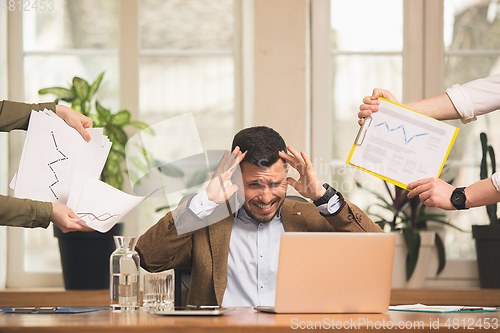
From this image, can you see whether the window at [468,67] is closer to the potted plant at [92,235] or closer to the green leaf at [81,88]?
the potted plant at [92,235]

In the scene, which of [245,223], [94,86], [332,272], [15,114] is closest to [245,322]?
[332,272]

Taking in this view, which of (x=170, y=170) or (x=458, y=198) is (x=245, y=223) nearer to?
(x=170, y=170)

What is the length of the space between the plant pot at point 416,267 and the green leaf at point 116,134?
1495mm

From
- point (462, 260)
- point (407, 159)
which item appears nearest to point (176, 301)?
point (407, 159)

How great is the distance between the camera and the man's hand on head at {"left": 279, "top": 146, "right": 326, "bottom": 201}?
181 centimetres

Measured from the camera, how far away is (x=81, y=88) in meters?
2.59

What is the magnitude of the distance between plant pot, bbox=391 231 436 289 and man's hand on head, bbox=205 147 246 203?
107cm

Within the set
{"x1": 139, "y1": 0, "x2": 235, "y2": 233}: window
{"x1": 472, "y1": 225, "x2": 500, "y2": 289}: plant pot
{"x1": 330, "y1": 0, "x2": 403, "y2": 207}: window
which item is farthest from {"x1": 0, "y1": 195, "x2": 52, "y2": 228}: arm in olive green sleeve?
{"x1": 472, "y1": 225, "x2": 500, "y2": 289}: plant pot

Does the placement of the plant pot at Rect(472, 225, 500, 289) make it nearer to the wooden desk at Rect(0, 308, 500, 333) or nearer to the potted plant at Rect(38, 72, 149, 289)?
the wooden desk at Rect(0, 308, 500, 333)

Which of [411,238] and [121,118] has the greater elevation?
[121,118]

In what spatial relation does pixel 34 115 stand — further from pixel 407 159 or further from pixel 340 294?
pixel 407 159

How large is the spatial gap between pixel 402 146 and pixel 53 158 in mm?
1094

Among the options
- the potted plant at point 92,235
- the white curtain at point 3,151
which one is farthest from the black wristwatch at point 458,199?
the white curtain at point 3,151

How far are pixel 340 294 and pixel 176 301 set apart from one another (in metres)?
0.77
